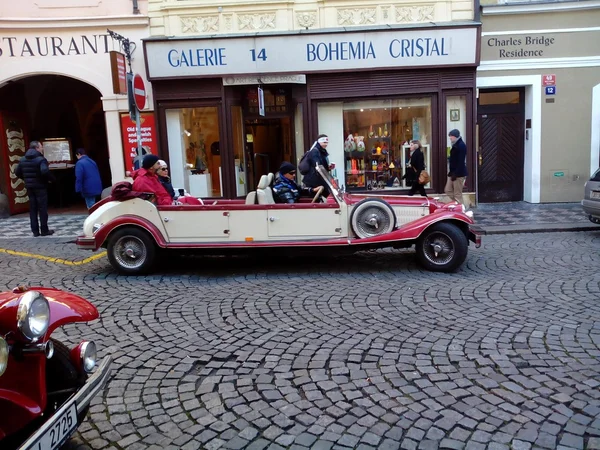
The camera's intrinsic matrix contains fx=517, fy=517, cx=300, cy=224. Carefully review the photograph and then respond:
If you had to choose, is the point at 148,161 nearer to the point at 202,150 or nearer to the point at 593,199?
the point at 202,150

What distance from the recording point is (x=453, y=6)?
41.0 feet

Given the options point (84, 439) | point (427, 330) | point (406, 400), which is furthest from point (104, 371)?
point (427, 330)

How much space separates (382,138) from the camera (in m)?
13.4

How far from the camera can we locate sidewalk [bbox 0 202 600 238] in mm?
9805

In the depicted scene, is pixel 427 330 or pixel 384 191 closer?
pixel 427 330

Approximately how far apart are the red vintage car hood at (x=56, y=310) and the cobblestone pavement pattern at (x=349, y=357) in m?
0.86

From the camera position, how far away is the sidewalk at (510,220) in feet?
32.2

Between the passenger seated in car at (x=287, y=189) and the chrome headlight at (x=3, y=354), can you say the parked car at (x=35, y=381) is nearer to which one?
the chrome headlight at (x=3, y=354)

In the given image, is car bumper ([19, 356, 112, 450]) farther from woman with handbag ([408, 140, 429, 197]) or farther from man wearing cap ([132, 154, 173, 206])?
woman with handbag ([408, 140, 429, 197])

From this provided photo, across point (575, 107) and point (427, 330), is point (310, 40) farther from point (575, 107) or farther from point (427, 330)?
point (427, 330)

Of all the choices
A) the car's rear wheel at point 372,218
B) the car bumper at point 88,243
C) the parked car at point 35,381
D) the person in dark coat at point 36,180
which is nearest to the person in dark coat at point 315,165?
the car's rear wheel at point 372,218

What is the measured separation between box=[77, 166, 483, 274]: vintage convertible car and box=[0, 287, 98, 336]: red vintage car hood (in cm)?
402

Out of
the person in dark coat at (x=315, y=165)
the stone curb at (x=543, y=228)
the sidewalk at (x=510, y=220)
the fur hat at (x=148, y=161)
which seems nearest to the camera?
the fur hat at (x=148, y=161)

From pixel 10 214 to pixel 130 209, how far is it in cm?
888
